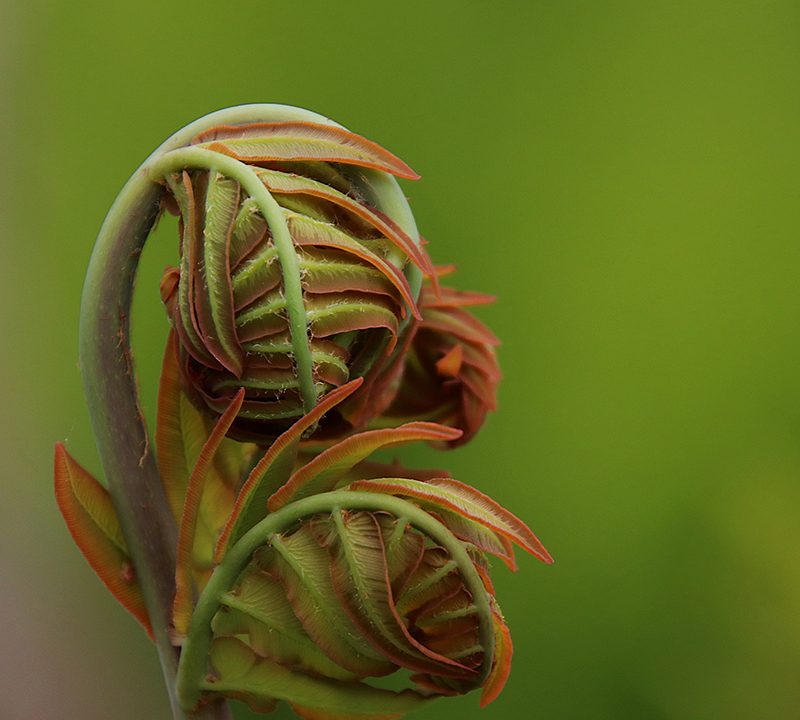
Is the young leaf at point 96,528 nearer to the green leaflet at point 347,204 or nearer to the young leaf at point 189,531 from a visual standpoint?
the young leaf at point 189,531

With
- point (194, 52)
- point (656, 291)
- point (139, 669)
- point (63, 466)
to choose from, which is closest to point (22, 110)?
point (194, 52)

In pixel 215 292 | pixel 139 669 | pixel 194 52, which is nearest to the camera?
pixel 215 292

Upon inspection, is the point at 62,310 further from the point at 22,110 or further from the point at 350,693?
the point at 350,693

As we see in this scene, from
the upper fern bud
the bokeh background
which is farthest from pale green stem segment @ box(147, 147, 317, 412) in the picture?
the bokeh background

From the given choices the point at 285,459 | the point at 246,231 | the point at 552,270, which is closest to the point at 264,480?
the point at 285,459

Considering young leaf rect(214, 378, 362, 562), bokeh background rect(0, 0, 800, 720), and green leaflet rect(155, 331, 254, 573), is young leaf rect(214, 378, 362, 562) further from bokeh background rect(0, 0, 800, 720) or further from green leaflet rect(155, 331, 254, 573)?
bokeh background rect(0, 0, 800, 720)

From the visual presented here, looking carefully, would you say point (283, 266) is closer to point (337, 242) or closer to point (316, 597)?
point (337, 242)

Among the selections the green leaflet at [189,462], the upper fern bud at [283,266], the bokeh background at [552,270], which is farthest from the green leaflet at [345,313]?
the bokeh background at [552,270]
